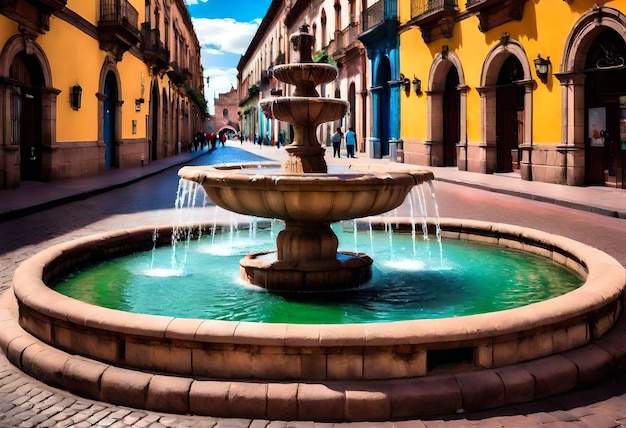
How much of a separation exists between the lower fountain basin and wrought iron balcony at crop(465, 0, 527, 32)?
15634mm

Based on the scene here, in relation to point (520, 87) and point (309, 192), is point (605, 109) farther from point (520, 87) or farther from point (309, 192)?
point (309, 192)

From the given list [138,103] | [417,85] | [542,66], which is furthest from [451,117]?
[138,103]

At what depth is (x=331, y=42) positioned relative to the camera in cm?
3859

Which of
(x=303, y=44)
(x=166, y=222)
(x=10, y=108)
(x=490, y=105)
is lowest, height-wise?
(x=166, y=222)

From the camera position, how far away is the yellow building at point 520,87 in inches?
599

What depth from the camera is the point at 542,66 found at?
16578mm

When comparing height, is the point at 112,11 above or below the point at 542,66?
above

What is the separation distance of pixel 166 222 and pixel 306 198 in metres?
5.74

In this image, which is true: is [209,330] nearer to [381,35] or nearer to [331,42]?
[381,35]

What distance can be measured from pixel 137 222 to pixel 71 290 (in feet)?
15.4

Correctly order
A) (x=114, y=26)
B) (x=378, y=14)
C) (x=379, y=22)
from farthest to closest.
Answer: (x=378, y=14), (x=379, y=22), (x=114, y=26)

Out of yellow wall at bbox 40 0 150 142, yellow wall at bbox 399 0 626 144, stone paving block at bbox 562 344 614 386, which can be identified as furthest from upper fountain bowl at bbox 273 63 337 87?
yellow wall at bbox 40 0 150 142

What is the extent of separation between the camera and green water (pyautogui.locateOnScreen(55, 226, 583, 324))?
5.18 metres

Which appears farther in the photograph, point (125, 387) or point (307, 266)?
point (307, 266)
